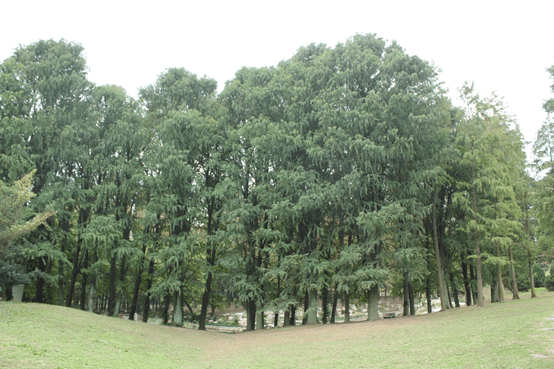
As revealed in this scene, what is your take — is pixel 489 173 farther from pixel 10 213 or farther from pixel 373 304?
pixel 10 213

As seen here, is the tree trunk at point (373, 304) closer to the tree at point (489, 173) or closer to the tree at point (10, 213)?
the tree at point (489, 173)

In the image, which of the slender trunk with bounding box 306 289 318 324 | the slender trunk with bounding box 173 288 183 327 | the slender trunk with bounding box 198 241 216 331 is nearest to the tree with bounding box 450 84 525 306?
the slender trunk with bounding box 306 289 318 324

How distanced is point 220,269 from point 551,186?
60.2 ft

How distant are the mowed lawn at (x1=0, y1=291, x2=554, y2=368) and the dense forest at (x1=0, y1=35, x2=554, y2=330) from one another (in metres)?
4.37

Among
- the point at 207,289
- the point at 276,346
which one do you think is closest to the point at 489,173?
the point at 276,346

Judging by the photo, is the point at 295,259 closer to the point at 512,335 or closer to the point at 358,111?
the point at 358,111

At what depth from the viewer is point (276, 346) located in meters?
13.2

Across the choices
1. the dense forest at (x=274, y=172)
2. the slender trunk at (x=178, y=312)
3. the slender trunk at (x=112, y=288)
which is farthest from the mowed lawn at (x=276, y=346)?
the slender trunk at (x=112, y=288)

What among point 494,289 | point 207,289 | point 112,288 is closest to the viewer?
point 112,288

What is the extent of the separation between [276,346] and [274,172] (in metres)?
9.32

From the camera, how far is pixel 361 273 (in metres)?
16.9

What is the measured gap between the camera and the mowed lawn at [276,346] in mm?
7562

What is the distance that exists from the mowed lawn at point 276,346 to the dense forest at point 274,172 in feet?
14.3

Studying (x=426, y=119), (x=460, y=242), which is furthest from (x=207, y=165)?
(x=460, y=242)
